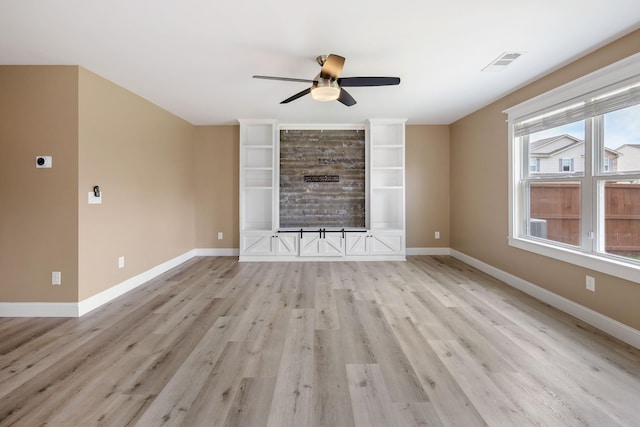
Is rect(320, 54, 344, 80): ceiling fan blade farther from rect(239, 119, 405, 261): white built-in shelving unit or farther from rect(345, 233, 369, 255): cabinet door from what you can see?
rect(345, 233, 369, 255): cabinet door

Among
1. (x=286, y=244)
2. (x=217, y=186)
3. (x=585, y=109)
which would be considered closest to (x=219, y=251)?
(x=217, y=186)

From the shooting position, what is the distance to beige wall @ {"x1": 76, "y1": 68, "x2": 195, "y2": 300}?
305 centimetres

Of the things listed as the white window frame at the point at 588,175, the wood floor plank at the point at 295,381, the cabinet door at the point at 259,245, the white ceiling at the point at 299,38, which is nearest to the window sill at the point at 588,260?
the white window frame at the point at 588,175

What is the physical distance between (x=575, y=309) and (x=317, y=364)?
2689 millimetres

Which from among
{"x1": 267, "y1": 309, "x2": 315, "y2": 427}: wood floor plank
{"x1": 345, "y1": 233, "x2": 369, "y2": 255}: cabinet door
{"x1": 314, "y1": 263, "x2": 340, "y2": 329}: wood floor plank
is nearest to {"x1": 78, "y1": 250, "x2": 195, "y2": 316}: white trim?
{"x1": 267, "y1": 309, "x2": 315, "y2": 427}: wood floor plank

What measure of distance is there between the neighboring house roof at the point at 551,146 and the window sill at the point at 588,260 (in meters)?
0.98

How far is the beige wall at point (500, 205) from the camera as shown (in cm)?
247

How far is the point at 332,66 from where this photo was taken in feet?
8.46

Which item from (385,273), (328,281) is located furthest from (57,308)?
(385,273)

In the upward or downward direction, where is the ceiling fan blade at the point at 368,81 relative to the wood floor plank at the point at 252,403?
upward

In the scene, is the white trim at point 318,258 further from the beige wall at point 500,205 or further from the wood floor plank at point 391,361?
the wood floor plank at point 391,361

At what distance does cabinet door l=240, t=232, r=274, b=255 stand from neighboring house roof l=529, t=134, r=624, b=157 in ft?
13.7

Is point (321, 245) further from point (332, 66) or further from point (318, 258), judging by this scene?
point (332, 66)

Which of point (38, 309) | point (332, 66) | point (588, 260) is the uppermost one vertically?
point (332, 66)
